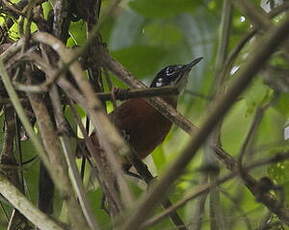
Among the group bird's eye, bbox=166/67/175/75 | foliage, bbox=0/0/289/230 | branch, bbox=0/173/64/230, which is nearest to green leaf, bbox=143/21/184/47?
foliage, bbox=0/0/289/230

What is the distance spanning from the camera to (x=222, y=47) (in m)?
0.86

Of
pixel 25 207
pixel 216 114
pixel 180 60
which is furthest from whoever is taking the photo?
pixel 180 60

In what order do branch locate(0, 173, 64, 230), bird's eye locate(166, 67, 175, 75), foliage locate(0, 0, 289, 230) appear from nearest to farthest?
branch locate(0, 173, 64, 230) → foliage locate(0, 0, 289, 230) → bird's eye locate(166, 67, 175, 75)

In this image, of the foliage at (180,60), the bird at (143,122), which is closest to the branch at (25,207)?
the foliage at (180,60)

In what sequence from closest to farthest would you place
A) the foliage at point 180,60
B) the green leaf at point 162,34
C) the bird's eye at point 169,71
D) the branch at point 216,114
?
the branch at point 216,114 < the foliage at point 180,60 < the green leaf at point 162,34 < the bird's eye at point 169,71

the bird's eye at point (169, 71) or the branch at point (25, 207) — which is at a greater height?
the bird's eye at point (169, 71)

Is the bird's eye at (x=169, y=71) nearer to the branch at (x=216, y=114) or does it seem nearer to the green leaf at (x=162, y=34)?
the green leaf at (x=162, y=34)

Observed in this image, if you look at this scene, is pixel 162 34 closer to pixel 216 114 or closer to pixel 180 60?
pixel 180 60

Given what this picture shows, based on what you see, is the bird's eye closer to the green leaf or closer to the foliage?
the foliage

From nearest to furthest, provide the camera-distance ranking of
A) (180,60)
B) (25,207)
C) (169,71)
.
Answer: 1. (25,207)
2. (180,60)
3. (169,71)

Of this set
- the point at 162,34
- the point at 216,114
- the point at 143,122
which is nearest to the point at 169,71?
the point at 143,122

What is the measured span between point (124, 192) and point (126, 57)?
665 mm

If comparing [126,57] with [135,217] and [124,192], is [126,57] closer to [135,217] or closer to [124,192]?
[124,192]

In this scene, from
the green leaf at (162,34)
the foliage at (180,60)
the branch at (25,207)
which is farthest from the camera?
the green leaf at (162,34)
